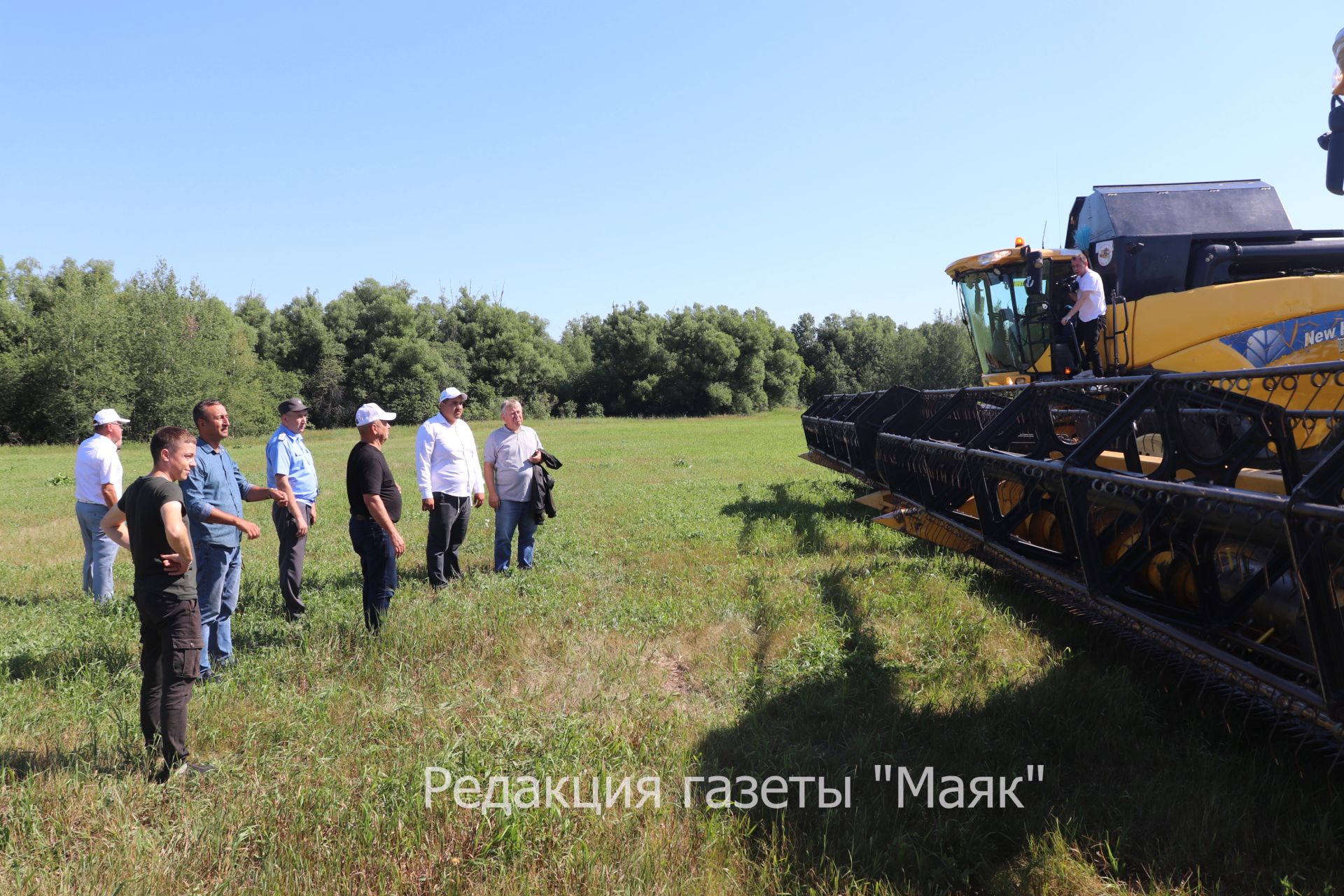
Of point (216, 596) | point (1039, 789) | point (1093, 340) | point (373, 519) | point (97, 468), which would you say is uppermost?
point (1093, 340)

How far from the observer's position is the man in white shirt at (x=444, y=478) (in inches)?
280

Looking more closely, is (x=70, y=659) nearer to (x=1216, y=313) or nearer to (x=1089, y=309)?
(x=1089, y=309)

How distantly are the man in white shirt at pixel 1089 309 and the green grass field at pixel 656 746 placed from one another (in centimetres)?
317

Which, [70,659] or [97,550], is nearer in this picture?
[70,659]

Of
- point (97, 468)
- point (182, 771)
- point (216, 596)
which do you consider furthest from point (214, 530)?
point (97, 468)

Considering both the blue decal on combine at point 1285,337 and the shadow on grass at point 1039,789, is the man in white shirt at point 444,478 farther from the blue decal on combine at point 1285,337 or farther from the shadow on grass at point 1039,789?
the blue decal on combine at point 1285,337

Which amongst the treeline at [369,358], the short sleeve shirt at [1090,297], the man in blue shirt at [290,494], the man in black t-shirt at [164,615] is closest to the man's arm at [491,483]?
the man in blue shirt at [290,494]

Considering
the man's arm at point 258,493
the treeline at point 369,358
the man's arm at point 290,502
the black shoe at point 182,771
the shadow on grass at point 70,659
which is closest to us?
the black shoe at point 182,771

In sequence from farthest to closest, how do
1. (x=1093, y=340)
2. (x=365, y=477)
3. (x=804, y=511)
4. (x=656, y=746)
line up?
(x=804, y=511), (x=1093, y=340), (x=365, y=477), (x=656, y=746)

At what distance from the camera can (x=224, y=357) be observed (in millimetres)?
51625

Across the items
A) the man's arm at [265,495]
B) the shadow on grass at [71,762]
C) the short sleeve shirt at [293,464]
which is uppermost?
the short sleeve shirt at [293,464]

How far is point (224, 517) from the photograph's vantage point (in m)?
→ 5.08

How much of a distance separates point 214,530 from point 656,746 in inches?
126

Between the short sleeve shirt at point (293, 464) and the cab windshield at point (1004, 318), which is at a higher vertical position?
the cab windshield at point (1004, 318)
